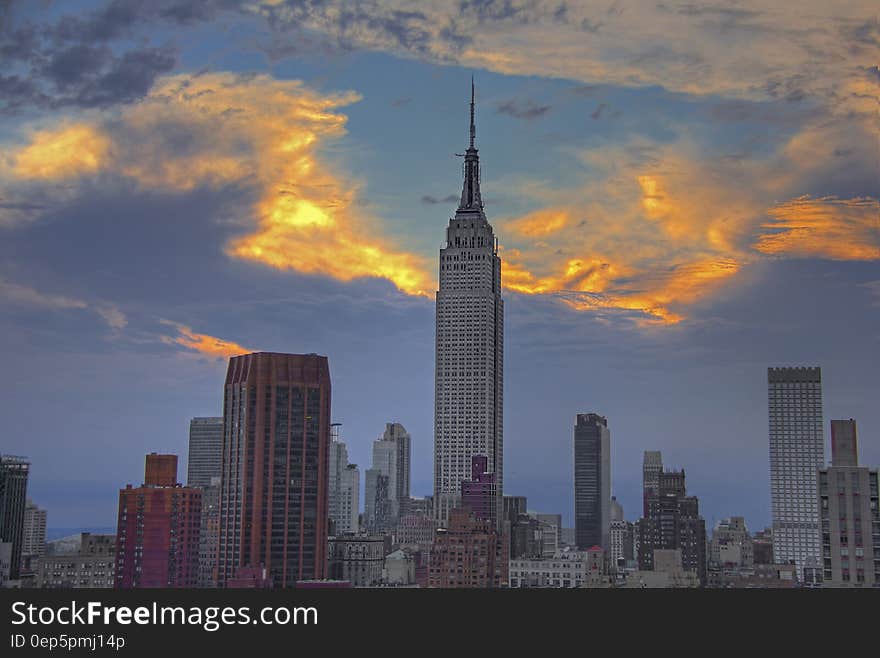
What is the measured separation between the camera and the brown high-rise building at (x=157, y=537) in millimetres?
167000

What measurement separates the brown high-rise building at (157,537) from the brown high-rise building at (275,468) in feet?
20.5

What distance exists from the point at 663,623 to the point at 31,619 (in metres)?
24.0

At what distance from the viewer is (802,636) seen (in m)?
39.7

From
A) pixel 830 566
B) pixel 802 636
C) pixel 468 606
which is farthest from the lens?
pixel 830 566

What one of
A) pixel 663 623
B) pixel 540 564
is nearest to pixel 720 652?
pixel 663 623

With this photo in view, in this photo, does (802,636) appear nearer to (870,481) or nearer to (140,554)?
(870,481)

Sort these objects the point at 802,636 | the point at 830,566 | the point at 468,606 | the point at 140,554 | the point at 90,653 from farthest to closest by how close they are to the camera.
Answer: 1. the point at 140,554
2. the point at 830,566
3. the point at 468,606
4. the point at 802,636
5. the point at 90,653

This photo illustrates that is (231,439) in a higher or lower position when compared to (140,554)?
higher

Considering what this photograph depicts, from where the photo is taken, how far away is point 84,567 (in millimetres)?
165375

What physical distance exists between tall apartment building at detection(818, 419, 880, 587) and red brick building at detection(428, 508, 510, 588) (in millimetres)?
83889

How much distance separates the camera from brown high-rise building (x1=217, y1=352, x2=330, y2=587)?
167000mm

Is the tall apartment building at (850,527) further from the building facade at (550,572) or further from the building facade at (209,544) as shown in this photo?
the building facade at (209,544)

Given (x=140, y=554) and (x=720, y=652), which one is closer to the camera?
(x=720, y=652)

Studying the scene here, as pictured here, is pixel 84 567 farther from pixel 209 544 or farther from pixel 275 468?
pixel 275 468
